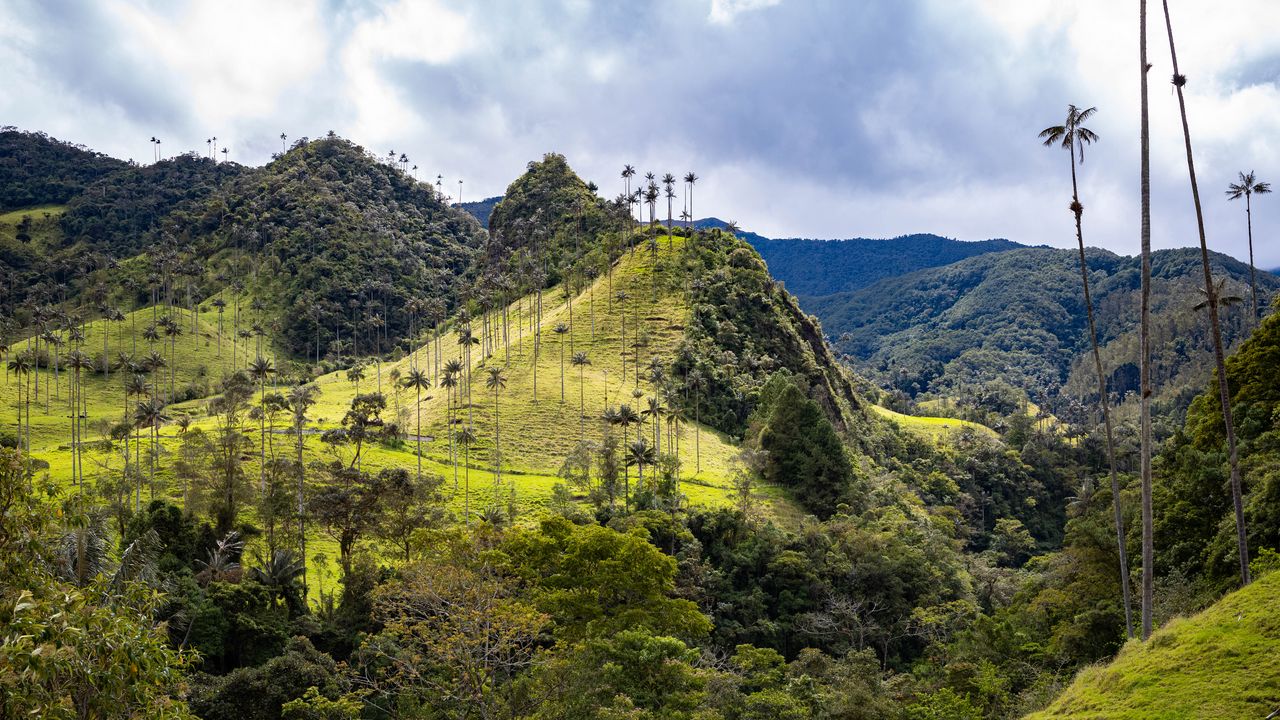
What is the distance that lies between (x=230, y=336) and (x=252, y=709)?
521 ft

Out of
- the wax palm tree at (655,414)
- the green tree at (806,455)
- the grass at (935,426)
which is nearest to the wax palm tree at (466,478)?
the wax palm tree at (655,414)

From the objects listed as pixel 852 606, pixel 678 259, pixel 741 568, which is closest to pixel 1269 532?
pixel 852 606

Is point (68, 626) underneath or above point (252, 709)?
above

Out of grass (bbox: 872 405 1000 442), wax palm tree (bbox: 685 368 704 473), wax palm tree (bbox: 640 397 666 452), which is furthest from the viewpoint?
grass (bbox: 872 405 1000 442)

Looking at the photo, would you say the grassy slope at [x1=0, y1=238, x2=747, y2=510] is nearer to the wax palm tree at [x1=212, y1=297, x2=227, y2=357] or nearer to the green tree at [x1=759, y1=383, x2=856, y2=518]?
the wax palm tree at [x1=212, y1=297, x2=227, y2=357]

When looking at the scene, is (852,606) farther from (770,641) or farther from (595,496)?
(595,496)

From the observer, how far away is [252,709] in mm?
39594

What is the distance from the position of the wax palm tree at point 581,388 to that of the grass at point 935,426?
204 feet

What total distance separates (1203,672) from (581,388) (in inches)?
3727

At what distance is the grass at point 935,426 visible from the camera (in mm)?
153125

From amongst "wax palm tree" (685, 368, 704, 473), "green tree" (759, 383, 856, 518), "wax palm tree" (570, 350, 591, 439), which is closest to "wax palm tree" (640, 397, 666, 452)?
"wax palm tree" (685, 368, 704, 473)

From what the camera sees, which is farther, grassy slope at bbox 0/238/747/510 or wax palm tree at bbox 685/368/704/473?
wax palm tree at bbox 685/368/704/473

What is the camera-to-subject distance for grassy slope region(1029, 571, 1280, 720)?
65.9ft

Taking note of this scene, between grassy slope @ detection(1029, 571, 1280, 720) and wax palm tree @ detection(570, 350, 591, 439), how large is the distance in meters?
80.2
